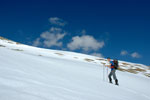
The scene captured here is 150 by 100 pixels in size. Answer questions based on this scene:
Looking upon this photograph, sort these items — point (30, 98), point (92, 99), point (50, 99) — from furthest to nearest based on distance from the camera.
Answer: point (92, 99), point (50, 99), point (30, 98)

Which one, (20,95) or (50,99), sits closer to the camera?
(20,95)

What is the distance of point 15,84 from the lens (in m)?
4.09

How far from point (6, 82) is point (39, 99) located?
1468mm

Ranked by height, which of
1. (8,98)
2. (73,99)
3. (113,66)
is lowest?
(8,98)

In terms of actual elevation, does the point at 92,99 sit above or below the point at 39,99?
above

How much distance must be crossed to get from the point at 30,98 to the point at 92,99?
98.1 inches

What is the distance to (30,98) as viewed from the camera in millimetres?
3217

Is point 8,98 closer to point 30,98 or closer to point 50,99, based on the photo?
point 30,98

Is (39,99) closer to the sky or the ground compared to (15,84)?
closer to the ground

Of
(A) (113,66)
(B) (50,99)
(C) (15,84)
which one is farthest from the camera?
(A) (113,66)

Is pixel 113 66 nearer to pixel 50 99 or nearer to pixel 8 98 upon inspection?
pixel 50 99

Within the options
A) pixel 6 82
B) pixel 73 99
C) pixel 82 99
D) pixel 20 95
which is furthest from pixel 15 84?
pixel 82 99

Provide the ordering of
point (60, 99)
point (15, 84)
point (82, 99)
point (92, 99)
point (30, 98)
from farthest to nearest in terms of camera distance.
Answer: point (92, 99), point (82, 99), point (15, 84), point (60, 99), point (30, 98)

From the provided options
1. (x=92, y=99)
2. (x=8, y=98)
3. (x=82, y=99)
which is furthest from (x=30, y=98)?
(x=92, y=99)
